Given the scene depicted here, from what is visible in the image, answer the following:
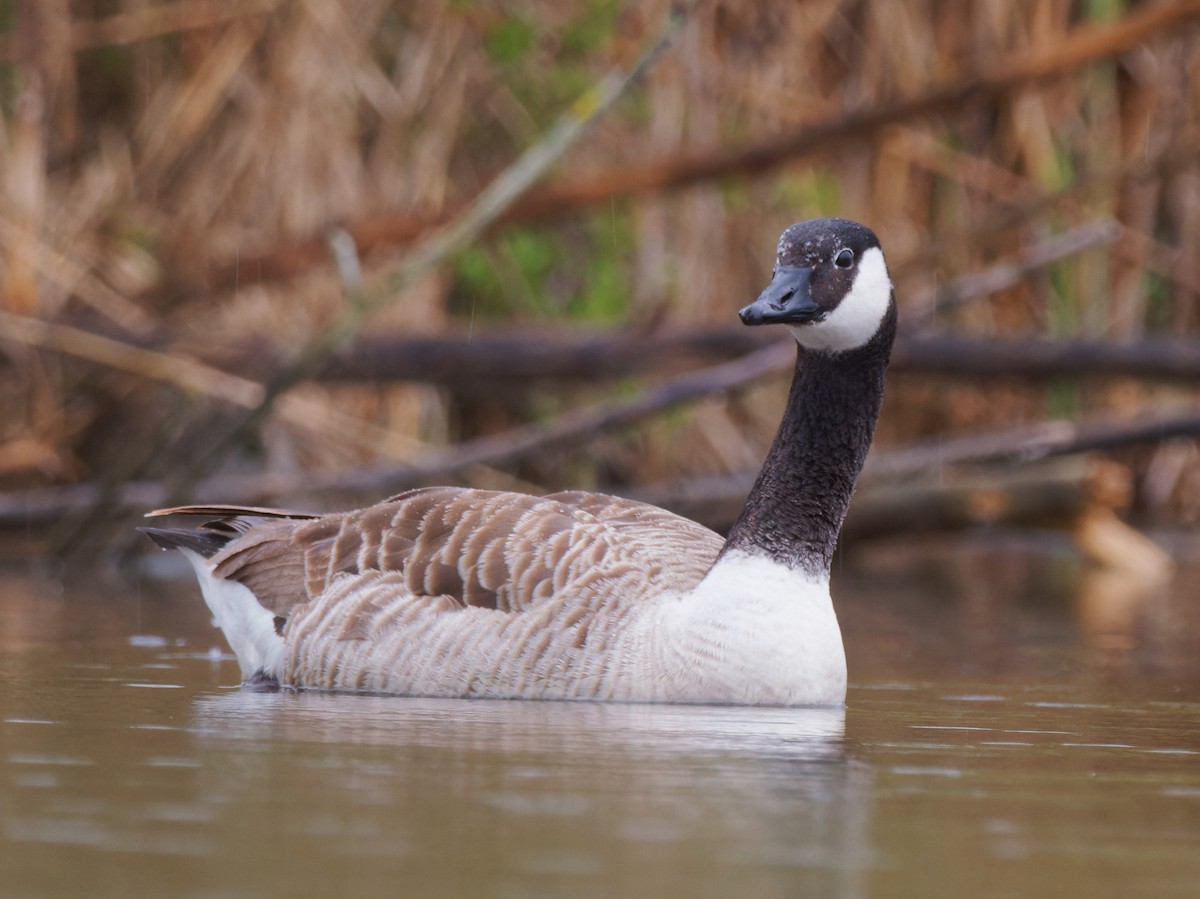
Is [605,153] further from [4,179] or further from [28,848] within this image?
[28,848]

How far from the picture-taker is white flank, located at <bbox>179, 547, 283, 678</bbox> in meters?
7.60

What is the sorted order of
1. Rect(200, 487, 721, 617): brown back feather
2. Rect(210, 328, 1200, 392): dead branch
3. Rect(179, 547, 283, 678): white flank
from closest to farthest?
1. Rect(200, 487, 721, 617): brown back feather
2. Rect(179, 547, 283, 678): white flank
3. Rect(210, 328, 1200, 392): dead branch

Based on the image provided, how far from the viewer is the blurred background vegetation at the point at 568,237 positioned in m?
13.3

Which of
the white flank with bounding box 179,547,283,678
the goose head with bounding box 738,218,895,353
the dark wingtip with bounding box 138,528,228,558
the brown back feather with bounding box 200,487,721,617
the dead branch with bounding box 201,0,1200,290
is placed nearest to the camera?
the goose head with bounding box 738,218,895,353

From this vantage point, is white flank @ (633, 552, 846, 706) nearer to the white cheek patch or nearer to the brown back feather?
the brown back feather

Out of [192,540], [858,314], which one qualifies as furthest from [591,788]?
[192,540]

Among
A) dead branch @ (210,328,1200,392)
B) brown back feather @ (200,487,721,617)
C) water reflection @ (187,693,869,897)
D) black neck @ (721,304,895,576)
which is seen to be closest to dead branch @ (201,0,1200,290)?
dead branch @ (210,328,1200,392)

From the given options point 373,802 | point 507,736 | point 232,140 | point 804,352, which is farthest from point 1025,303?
point 373,802

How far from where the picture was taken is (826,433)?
7.49m

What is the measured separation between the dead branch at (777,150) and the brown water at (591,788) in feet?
18.3

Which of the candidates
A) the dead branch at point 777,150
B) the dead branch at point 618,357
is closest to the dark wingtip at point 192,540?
the dead branch at point 618,357

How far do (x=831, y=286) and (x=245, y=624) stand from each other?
8.54 ft

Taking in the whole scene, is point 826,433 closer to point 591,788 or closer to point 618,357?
point 591,788

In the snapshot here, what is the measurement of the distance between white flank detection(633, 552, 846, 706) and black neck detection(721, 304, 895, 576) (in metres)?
0.44
